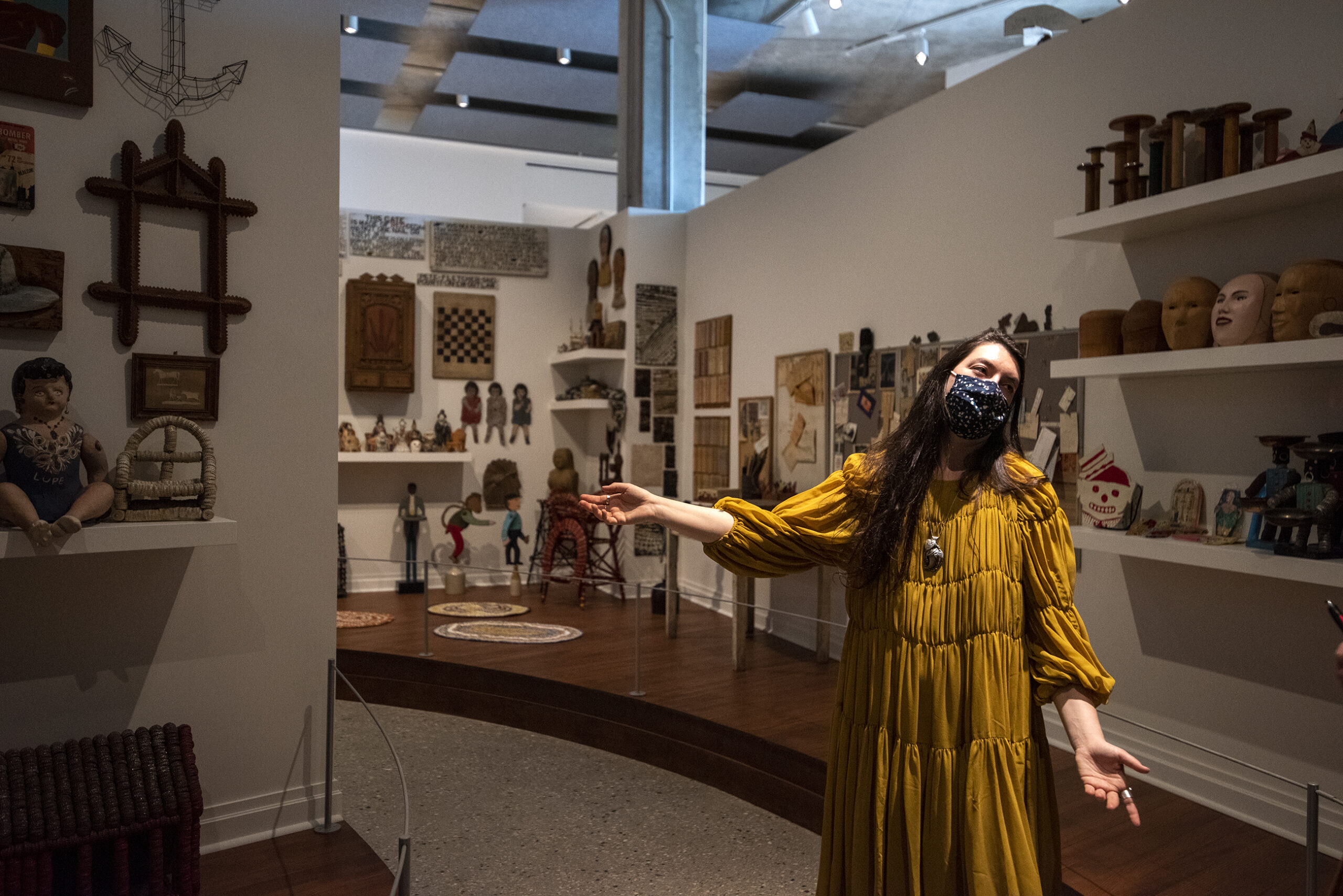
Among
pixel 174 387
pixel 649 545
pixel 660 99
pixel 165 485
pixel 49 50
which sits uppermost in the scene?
pixel 660 99

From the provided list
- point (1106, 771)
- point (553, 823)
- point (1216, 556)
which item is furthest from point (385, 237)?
point (1106, 771)

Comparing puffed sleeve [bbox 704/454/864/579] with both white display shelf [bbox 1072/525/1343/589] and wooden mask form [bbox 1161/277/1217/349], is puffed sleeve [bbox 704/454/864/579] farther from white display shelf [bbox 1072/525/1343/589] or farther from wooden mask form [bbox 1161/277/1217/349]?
wooden mask form [bbox 1161/277/1217/349]

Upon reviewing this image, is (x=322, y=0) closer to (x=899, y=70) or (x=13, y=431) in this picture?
(x=13, y=431)

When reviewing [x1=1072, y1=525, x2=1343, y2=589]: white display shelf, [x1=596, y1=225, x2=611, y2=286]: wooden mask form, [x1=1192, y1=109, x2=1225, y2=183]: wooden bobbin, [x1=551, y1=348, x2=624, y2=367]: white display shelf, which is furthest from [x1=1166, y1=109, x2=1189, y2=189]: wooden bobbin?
[x1=596, y1=225, x2=611, y2=286]: wooden mask form

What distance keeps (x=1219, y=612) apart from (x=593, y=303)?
519 centimetres

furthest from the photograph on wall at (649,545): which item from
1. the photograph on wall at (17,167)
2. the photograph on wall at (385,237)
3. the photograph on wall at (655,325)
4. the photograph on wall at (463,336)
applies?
the photograph on wall at (17,167)

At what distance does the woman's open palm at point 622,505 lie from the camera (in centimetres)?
197

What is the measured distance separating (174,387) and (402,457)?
418 cm

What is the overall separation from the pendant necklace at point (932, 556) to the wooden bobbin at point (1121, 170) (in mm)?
2253

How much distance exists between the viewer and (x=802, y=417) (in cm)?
576

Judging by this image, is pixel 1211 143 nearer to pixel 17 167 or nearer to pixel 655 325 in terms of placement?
pixel 17 167

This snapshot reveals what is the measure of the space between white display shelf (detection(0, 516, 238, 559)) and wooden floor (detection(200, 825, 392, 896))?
986 millimetres

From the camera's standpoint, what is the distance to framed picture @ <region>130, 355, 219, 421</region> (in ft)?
9.54

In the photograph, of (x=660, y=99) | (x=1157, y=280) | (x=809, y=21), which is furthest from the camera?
(x=809, y=21)
